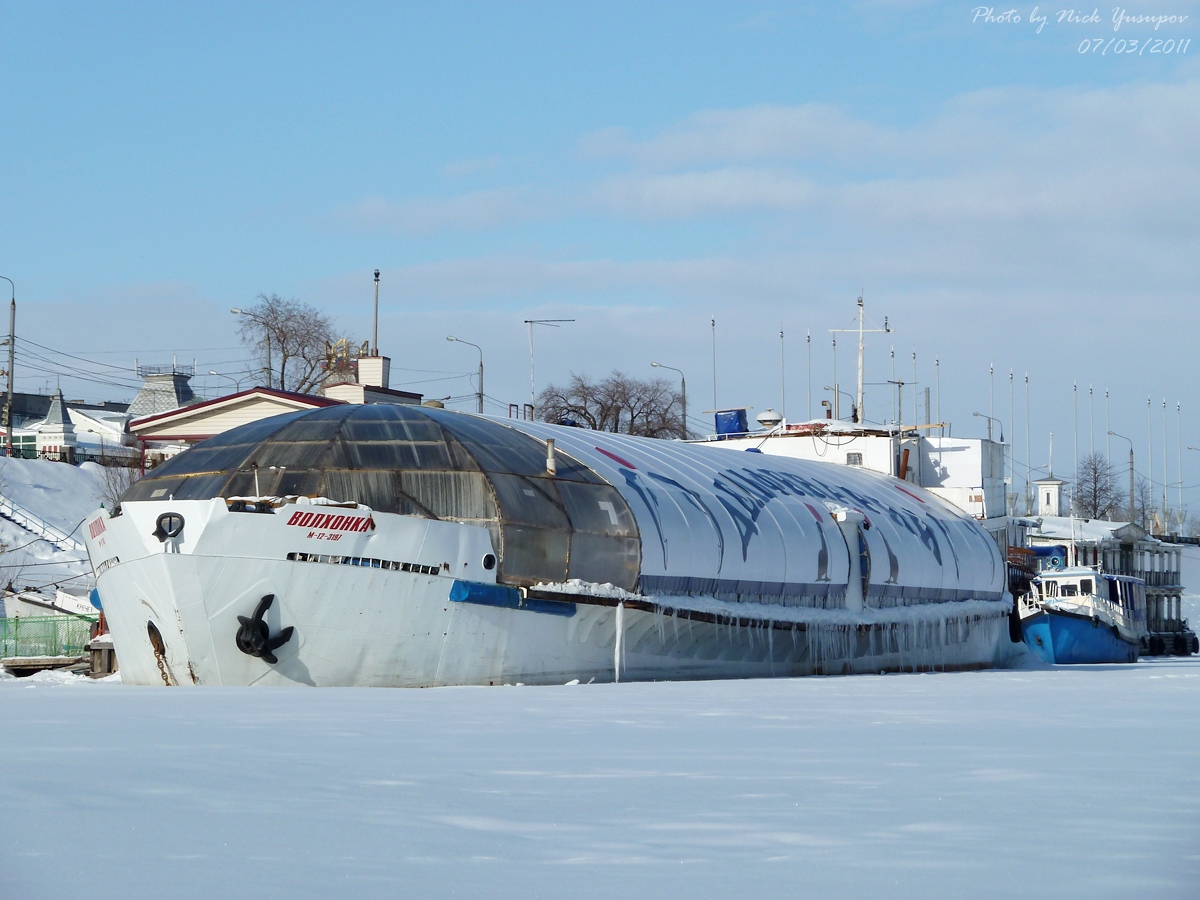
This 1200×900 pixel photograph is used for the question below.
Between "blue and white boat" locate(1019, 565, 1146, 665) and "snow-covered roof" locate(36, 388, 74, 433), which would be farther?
"snow-covered roof" locate(36, 388, 74, 433)

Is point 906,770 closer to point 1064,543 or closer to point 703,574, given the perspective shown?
point 703,574

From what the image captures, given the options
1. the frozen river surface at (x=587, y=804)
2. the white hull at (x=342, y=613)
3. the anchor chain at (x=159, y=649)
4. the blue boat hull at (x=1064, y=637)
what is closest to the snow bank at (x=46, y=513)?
the anchor chain at (x=159, y=649)

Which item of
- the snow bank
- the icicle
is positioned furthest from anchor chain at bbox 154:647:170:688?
the snow bank

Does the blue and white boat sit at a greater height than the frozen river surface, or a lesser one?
lesser

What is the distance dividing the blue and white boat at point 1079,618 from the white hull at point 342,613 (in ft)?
110

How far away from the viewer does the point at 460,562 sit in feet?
77.9

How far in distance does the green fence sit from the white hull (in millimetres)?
13775

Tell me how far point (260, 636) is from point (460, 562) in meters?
3.52

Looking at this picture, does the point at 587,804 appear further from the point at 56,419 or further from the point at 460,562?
the point at 56,419

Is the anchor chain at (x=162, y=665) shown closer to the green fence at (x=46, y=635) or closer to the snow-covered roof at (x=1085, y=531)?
the green fence at (x=46, y=635)

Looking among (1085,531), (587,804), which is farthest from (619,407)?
(587,804)

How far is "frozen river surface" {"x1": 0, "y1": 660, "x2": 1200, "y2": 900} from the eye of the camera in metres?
6.65

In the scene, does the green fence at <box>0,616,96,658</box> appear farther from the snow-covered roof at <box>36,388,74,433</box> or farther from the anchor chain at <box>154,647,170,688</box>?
the snow-covered roof at <box>36,388,74,433</box>

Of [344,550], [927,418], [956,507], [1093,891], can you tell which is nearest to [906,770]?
[1093,891]
